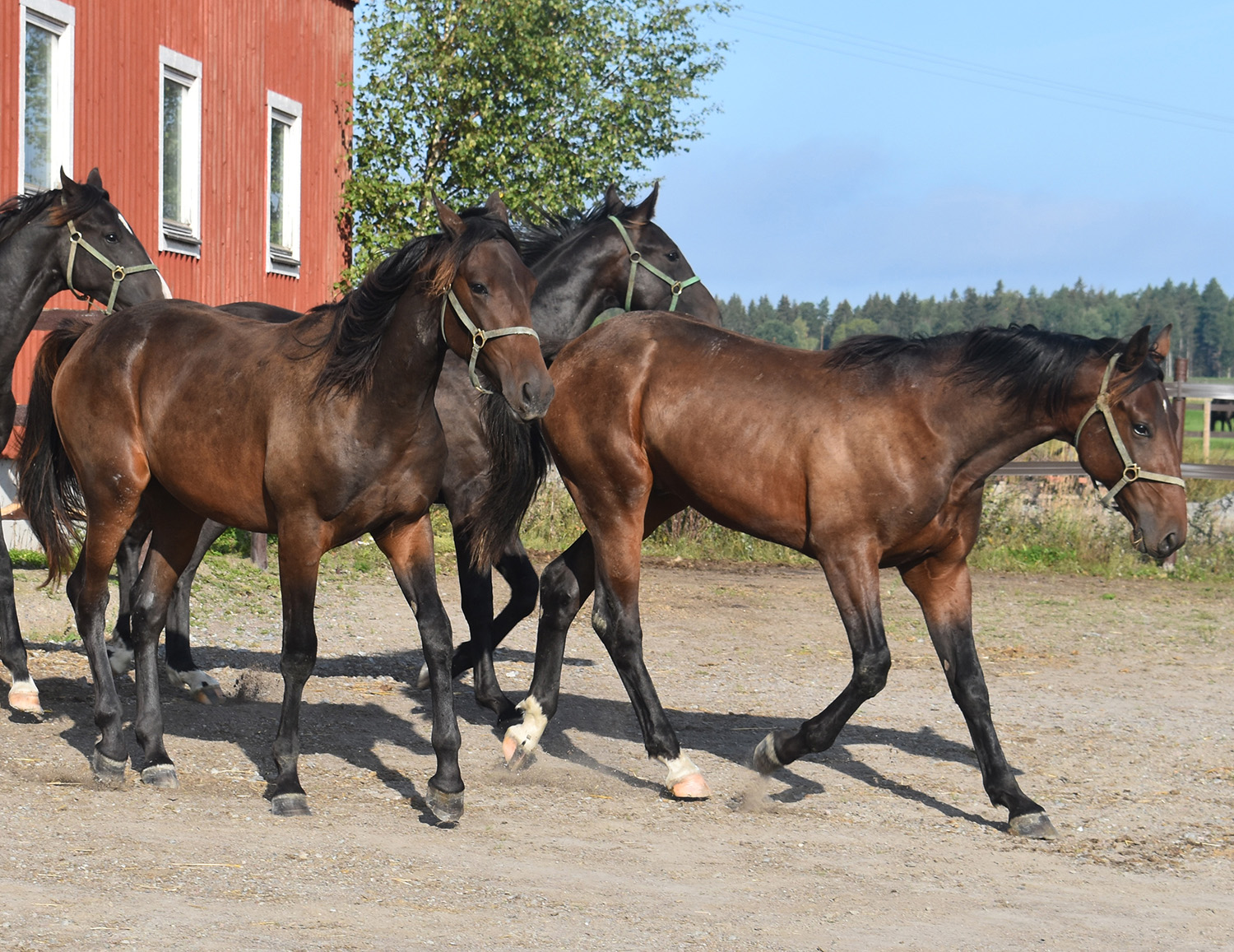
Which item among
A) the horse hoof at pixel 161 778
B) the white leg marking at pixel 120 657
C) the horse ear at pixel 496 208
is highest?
the horse ear at pixel 496 208

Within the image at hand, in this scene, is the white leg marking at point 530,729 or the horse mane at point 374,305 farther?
the white leg marking at point 530,729

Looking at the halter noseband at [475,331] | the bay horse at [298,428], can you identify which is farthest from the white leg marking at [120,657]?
the halter noseband at [475,331]

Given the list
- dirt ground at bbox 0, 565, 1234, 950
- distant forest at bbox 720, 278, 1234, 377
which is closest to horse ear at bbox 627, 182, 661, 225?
dirt ground at bbox 0, 565, 1234, 950

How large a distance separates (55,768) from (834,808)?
3133 millimetres

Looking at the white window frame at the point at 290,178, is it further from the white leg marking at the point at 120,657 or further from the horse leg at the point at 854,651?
the horse leg at the point at 854,651

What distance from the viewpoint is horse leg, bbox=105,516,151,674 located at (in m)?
7.25

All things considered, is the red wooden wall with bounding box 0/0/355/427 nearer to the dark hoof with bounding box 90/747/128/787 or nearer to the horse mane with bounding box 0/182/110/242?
the horse mane with bounding box 0/182/110/242

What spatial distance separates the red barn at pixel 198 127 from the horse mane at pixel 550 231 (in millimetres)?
5903

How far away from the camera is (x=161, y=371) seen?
560 centimetres

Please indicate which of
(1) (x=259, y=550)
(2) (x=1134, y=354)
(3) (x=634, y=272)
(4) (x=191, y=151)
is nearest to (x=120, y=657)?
(3) (x=634, y=272)

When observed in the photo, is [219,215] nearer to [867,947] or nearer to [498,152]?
[498,152]

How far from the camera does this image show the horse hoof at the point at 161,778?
5367mm

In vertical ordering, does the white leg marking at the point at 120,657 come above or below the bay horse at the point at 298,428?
below

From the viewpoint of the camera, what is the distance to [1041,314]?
14625 centimetres
